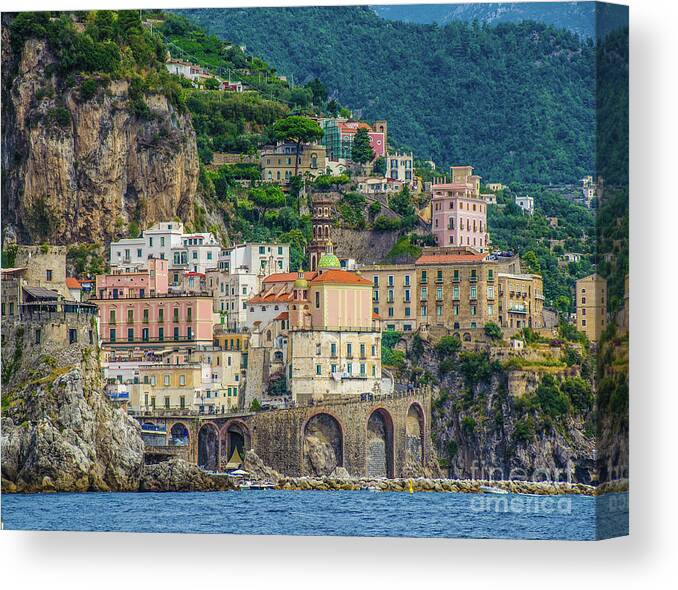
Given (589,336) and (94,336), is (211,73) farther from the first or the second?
(589,336)

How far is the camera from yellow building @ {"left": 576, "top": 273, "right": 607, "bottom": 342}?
36375 mm

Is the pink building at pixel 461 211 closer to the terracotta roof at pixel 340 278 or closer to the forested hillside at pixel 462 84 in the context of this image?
the forested hillside at pixel 462 84

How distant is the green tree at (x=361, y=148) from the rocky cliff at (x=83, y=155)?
141 inches

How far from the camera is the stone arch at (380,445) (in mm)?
42906

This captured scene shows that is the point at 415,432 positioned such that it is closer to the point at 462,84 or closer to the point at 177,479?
the point at 177,479

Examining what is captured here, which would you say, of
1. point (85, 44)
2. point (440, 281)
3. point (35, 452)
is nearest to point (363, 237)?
point (440, 281)

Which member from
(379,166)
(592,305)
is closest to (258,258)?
(379,166)

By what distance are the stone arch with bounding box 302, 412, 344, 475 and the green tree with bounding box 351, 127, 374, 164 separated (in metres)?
8.08

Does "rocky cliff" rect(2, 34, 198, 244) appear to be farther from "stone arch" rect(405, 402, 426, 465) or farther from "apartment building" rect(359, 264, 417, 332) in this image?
"stone arch" rect(405, 402, 426, 465)

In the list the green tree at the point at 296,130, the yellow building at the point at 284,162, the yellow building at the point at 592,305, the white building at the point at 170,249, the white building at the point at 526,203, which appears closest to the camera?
the yellow building at the point at 592,305

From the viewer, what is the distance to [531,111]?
47281mm

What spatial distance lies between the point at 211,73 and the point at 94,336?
14907 millimetres

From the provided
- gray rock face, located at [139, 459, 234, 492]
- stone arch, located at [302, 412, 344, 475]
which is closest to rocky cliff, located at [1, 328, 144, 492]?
gray rock face, located at [139, 459, 234, 492]

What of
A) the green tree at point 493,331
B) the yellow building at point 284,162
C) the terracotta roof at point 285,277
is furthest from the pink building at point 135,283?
the green tree at point 493,331
